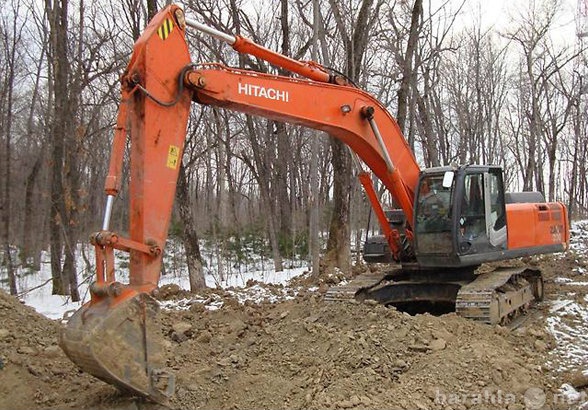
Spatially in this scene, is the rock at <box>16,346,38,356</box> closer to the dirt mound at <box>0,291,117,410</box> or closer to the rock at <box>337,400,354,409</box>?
the dirt mound at <box>0,291,117,410</box>

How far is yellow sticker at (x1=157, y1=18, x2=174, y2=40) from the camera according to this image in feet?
17.7

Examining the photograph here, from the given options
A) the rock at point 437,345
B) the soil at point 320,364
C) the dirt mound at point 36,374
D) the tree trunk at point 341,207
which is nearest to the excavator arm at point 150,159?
the soil at point 320,364

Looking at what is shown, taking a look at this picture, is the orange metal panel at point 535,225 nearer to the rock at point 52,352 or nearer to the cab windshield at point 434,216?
the cab windshield at point 434,216

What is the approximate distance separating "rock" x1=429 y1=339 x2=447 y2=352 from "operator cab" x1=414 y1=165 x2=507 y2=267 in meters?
1.77

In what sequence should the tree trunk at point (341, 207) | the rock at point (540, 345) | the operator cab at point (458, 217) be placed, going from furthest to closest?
the tree trunk at point (341, 207), the operator cab at point (458, 217), the rock at point (540, 345)

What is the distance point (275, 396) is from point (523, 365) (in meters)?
2.88

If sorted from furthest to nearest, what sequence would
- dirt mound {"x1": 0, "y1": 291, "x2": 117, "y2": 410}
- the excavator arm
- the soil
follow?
the soil
dirt mound {"x1": 0, "y1": 291, "x2": 117, "y2": 410}
the excavator arm

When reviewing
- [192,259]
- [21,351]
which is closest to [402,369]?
[21,351]

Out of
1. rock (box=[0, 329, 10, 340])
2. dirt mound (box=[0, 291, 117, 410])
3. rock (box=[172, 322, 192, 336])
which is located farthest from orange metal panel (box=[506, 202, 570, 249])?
rock (box=[0, 329, 10, 340])

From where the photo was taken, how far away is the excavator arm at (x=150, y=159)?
14.6 feet

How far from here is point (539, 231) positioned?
9.55 m

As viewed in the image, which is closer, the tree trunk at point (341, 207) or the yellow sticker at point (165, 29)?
the yellow sticker at point (165, 29)

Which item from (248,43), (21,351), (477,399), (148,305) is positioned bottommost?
(477,399)

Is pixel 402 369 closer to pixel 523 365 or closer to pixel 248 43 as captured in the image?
pixel 523 365
